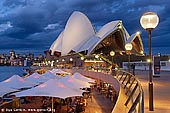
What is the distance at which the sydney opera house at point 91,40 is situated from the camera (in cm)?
5338

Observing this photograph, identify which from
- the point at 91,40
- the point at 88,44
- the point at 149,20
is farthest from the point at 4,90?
the point at 91,40

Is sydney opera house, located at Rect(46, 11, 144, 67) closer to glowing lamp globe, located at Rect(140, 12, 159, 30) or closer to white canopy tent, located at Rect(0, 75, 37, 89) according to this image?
white canopy tent, located at Rect(0, 75, 37, 89)

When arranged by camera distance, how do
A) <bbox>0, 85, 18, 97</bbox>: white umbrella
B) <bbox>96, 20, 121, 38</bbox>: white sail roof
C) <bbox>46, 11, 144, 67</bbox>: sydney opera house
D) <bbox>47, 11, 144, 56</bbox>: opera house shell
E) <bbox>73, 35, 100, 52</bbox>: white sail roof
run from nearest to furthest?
<bbox>0, 85, 18, 97</bbox>: white umbrella, <bbox>96, 20, 121, 38</bbox>: white sail roof, <bbox>47, 11, 144, 56</bbox>: opera house shell, <bbox>46, 11, 144, 67</bbox>: sydney opera house, <bbox>73, 35, 100, 52</bbox>: white sail roof

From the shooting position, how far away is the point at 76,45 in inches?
2388

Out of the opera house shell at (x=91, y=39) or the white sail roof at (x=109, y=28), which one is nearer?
the white sail roof at (x=109, y=28)

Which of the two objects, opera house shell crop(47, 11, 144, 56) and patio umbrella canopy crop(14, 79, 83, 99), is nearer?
patio umbrella canopy crop(14, 79, 83, 99)

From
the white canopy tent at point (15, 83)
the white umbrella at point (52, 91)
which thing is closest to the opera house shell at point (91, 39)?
the white canopy tent at point (15, 83)

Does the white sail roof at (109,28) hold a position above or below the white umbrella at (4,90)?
above

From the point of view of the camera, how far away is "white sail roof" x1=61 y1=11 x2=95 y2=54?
6075cm

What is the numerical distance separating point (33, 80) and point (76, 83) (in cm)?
503

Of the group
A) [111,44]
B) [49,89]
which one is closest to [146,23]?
[49,89]

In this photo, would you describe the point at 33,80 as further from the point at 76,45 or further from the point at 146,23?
the point at 76,45

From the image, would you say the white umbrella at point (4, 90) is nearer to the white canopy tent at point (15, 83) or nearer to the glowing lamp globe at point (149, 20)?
the white canopy tent at point (15, 83)

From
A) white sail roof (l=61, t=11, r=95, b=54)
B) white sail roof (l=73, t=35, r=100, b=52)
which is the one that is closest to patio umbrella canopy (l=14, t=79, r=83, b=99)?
white sail roof (l=73, t=35, r=100, b=52)
